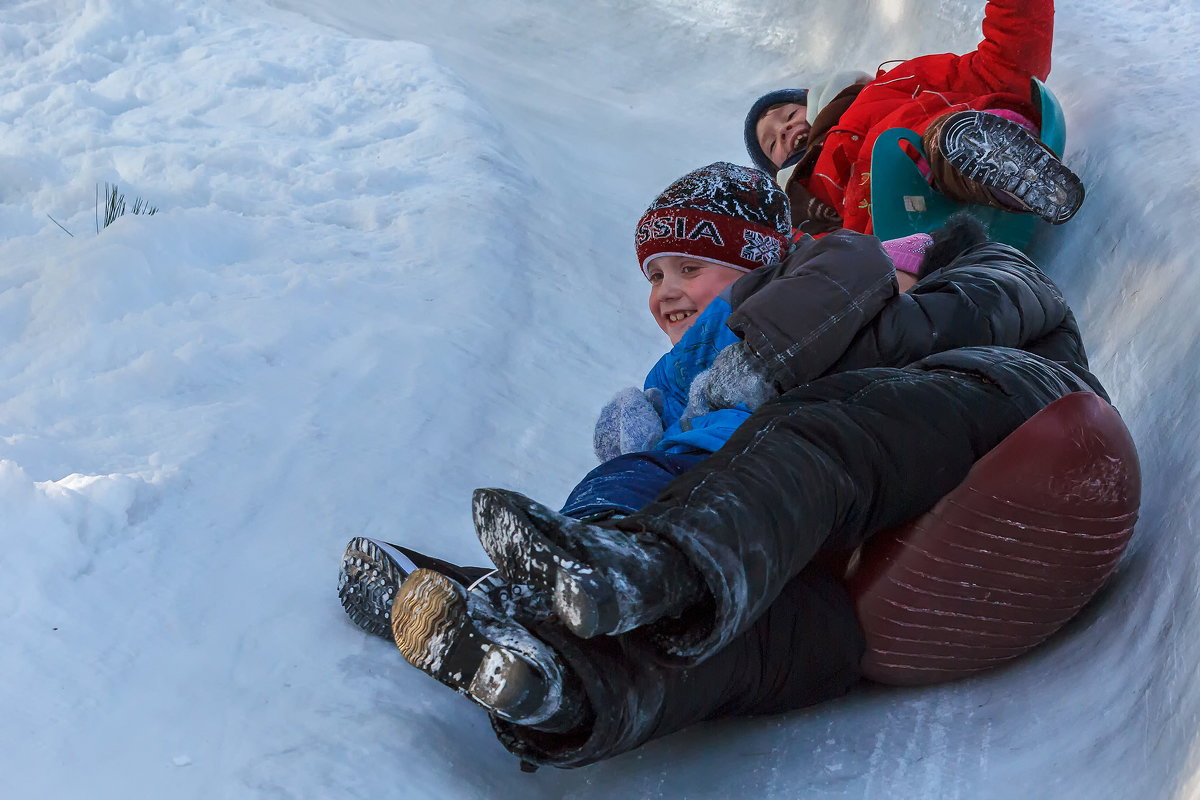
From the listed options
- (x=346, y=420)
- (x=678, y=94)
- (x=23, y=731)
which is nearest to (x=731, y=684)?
(x=23, y=731)

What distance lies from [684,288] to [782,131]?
137 centimetres

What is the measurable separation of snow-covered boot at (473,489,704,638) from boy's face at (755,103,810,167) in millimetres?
2163

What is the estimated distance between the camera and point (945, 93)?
2.56m

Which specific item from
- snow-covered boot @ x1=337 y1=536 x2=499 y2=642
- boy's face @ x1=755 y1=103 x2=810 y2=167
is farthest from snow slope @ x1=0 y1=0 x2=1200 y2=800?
boy's face @ x1=755 y1=103 x2=810 y2=167

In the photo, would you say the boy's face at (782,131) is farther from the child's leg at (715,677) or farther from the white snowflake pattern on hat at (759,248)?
the child's leg at (715,677)

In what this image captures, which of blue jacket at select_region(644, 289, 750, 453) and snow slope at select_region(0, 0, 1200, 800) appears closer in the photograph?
snow slope at select_region(0, 0, 1200, 800)

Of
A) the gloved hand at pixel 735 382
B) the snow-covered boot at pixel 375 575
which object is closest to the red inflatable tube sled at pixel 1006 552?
the gloved hand at pixel 735 382

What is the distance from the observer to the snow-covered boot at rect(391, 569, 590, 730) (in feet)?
3.55

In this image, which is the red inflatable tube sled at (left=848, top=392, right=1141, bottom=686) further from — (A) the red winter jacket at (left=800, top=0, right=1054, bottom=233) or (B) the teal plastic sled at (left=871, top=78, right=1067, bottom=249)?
(A) the red winter jacket at (left=800, top=0, right=1054, bottom=233)

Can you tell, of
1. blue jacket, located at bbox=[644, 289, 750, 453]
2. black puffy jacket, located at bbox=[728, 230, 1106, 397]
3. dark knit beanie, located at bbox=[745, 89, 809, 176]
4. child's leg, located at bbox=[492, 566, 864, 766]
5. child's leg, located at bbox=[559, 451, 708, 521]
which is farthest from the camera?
dark knit beanie, located at bbox=[745, 89, 809, 176]

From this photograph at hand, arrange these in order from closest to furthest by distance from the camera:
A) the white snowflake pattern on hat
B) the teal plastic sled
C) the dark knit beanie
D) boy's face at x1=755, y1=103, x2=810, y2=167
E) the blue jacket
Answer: the blue jacket → the white snowflake pattern on hat → the teal plastic sled → boy's face at x1=755, y1=103, x2=810, y2=167 → the dark knit beanie

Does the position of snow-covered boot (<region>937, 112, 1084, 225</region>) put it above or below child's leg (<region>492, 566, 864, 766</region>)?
above

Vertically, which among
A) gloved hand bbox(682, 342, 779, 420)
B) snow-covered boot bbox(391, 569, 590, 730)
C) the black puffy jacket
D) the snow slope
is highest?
the black puffy jacket

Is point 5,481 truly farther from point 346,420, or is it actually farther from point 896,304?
point 896,304
